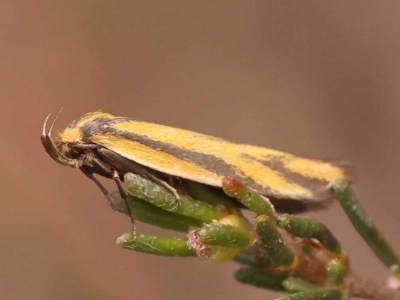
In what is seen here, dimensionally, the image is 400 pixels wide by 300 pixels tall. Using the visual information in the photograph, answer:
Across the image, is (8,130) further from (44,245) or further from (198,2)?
(198,2)

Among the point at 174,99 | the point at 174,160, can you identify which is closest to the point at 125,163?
the point at 174,160

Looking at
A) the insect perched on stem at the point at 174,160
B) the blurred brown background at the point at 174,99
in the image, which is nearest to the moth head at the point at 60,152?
the insect perched on stem at the point at 174,160

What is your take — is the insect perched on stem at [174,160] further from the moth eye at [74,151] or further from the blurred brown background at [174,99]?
the blurred brown background at [174,99]

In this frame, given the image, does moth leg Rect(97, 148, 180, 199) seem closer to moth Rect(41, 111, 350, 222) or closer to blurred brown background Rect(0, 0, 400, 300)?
moth Rect(41, 111, 350, 222)

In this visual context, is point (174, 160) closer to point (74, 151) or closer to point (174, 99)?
→ point (74, 151)

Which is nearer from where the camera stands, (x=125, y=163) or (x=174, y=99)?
(x=125, y=163)

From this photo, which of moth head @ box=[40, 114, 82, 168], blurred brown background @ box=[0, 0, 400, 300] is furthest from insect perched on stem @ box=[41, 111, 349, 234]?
blurred brown background @ box=[0, 0, 400, 300]
